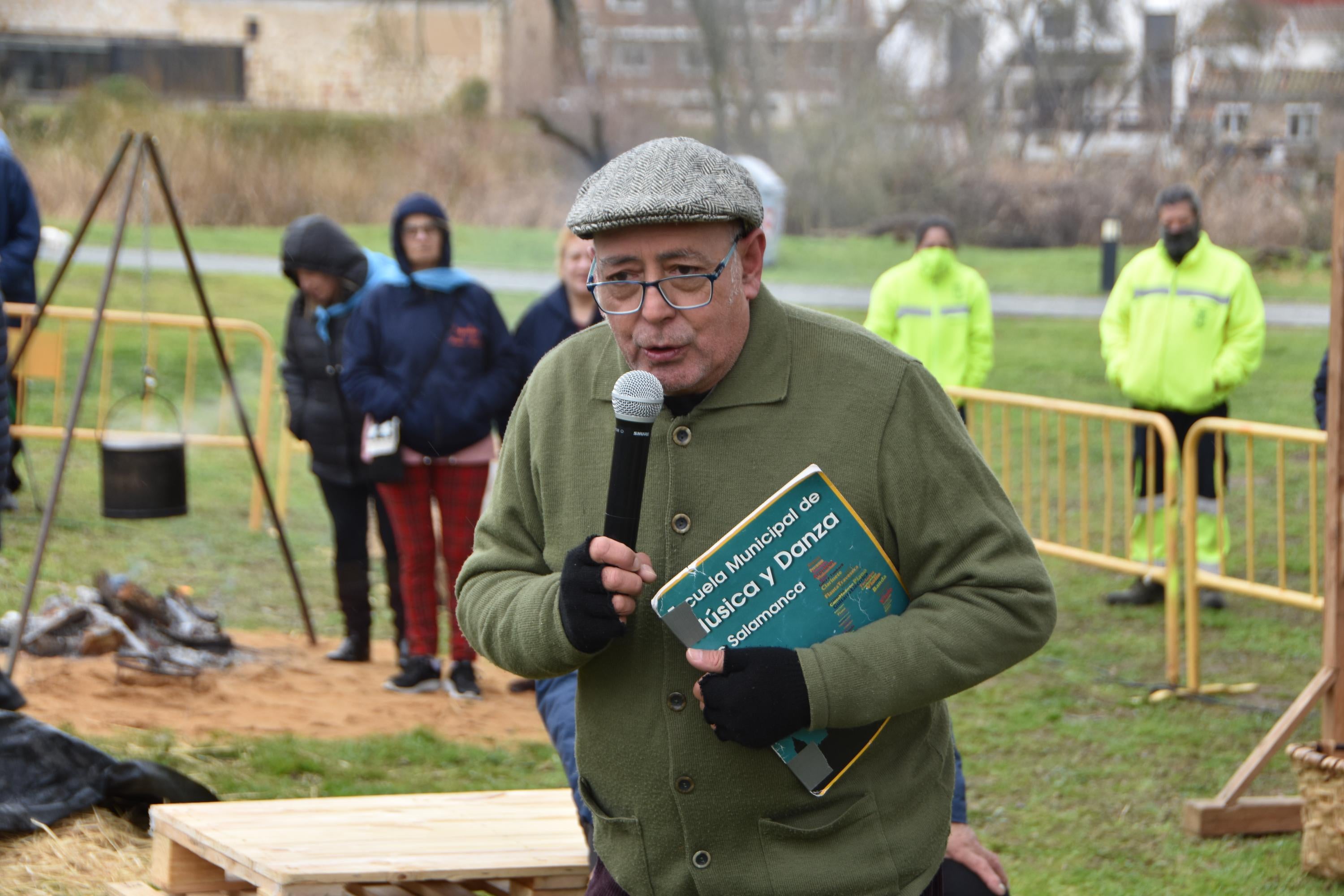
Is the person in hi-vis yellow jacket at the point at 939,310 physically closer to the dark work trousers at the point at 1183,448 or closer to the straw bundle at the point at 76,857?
the dark work trousers at the point at 1183,448

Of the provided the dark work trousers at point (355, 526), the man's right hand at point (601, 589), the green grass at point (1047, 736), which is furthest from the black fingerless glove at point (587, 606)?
the dark work trousers at point (355, 526)

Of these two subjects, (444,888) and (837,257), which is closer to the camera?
(444,888)

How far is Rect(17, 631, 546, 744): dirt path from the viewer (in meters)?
6.21

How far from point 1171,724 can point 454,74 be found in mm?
40676

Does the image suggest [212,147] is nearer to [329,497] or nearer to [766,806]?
[329,497]

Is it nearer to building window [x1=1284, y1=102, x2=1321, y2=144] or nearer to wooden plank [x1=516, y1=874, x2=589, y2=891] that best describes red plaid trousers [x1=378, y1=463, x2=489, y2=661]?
wooden plank [x1=516, y1=874, x2=589, y2=891]

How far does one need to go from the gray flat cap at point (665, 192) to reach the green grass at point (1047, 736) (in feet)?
11.3

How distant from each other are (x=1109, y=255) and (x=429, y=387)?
56.6 feet

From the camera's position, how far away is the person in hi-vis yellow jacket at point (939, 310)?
9836 millimetres

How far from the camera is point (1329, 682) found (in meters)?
5.01

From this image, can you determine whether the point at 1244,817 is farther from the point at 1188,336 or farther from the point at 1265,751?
the point at 1188,336

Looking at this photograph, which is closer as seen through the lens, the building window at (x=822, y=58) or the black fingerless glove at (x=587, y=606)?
the black fingerless glove at (x=587, y=606)

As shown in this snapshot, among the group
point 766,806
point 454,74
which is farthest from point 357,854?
point 454,74

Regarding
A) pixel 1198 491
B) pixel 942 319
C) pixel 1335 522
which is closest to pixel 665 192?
pixel 1335 522
